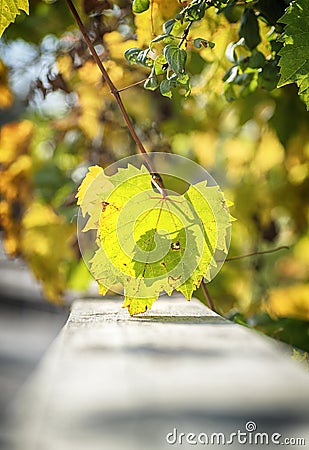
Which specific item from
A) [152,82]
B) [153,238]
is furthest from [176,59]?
[153,238]

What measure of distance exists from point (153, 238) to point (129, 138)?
2.52 feet

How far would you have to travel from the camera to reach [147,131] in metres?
1.28

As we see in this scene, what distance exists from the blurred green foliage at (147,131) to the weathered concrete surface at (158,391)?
325 millimetres

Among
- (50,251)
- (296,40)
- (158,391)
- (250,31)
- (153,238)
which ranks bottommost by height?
(158,391)

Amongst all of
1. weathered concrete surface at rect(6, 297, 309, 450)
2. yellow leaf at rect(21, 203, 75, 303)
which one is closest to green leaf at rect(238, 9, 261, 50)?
weathered concrete surface at rect(6, 297, 309, 450)

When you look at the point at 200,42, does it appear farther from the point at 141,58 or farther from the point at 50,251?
the point at 50,251

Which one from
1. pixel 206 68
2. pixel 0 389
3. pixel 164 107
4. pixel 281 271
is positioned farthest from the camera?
pixel 0 389

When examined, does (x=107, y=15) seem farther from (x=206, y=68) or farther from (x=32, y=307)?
(x=32, y=307)

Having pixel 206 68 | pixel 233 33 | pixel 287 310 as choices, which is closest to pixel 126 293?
pixel 233 33

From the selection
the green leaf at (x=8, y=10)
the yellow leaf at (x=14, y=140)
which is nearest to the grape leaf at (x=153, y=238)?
the green leaf at (x=8, y=10)

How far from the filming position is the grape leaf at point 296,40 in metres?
0.51

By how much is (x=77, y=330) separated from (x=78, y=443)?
0.88 ft

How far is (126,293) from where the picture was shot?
21.3 inches

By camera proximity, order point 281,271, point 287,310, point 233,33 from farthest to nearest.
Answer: point 281,271
point 287,310
point 233,33
